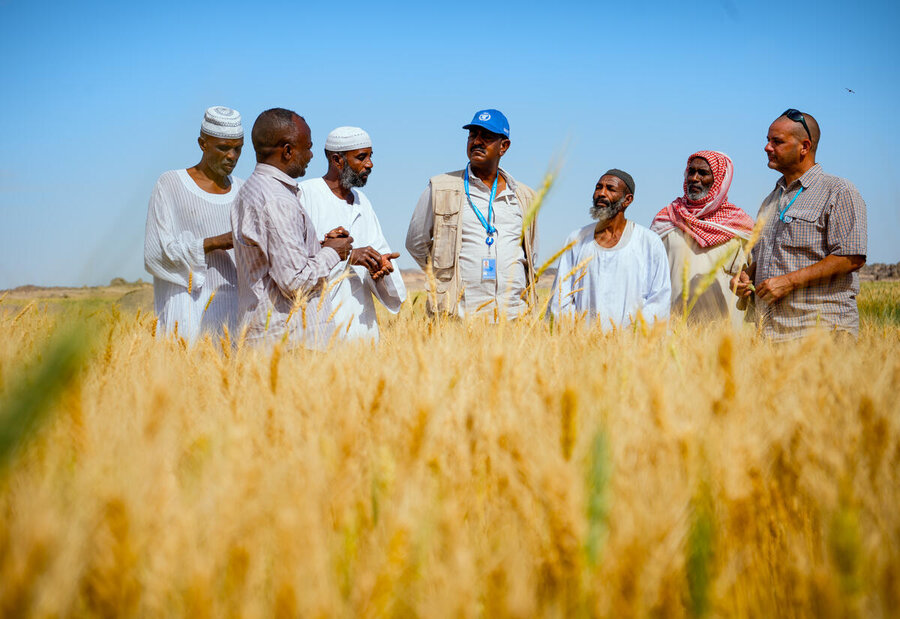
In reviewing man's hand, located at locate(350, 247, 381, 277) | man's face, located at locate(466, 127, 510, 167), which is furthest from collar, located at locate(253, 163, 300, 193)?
man's face, located at locate(466, 127, 510, 167)

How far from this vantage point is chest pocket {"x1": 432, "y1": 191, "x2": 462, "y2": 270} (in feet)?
16.7

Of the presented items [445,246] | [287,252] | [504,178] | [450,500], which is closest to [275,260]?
[287,252]

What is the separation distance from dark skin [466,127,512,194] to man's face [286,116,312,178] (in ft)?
5.88

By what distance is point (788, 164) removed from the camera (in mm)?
4430

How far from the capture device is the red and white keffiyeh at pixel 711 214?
5.48m

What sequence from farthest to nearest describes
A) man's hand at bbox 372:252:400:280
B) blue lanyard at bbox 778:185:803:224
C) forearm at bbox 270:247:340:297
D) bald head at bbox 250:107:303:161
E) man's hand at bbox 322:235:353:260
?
blue lanyard at bbox 778:185:803:224 → man's hand at bbox 372:252:400:280 → man's hand at bbox 322:235:353:260 → bald head at bbox 250:107:303:161 → forearm at bbox 270:247:340:297

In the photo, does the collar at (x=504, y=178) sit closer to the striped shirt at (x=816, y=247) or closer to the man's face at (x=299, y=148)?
the man's face at (x=299, y=148)

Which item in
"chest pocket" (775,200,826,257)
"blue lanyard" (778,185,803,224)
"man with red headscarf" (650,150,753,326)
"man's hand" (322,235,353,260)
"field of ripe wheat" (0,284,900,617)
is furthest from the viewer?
"man with red headscarf" (650,150,753,326)

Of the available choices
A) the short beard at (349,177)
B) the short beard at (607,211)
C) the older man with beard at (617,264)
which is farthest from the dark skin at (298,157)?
the short beard at (607,211)

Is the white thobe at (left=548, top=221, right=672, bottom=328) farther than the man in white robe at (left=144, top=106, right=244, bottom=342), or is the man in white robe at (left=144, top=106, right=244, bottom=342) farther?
the white thobe at (left=548, top=221, right=672, bottom=328)

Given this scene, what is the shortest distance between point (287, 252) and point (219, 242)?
1.08 meters

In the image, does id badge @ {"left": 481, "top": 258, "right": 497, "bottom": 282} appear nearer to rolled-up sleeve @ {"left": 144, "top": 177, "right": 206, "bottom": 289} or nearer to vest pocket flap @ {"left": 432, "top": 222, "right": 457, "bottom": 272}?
vest pocket flap @ {"left": 432, "top": 222, "right": 457, "bottom": 272}

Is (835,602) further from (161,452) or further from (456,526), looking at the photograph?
(161,452)

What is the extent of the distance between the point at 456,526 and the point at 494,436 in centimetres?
37
